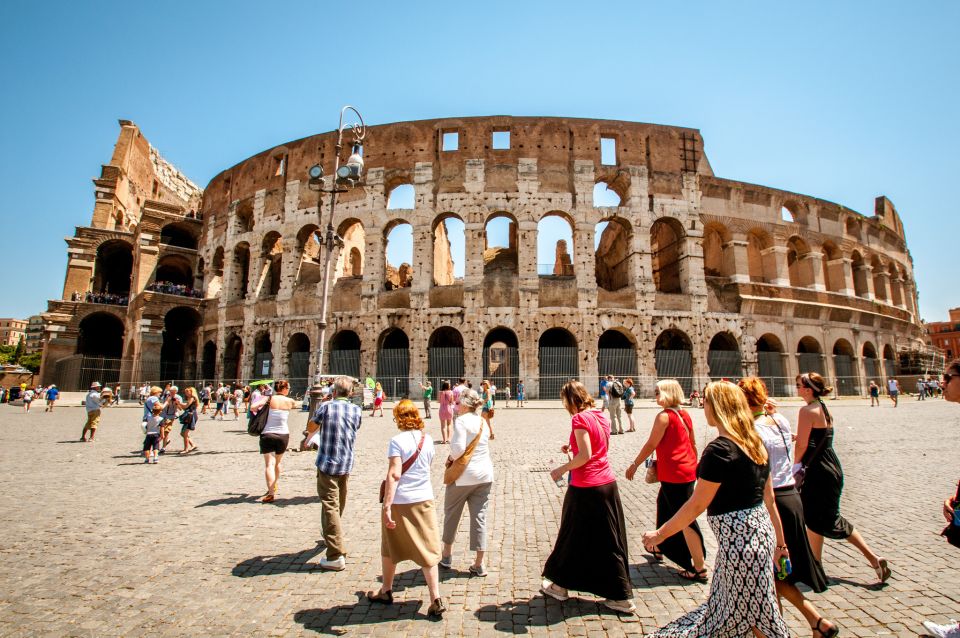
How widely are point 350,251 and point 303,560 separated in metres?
24.9

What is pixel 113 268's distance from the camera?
3209cm

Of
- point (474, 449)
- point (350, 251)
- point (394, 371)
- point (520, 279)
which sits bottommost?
point (474, 449)

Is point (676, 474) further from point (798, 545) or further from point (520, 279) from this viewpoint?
point (520, 279)

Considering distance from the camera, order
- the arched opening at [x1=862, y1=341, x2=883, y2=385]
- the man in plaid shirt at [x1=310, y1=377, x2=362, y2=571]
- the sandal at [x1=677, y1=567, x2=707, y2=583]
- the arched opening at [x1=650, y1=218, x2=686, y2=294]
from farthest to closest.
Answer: the arched opening at [x1=862, y1=341, x2=883, y2=385] → the arched opening at [x1=650, y1=218, x2=686, y2=294] → the man in plaid shirt at [x1=310, y1=377, x2=362, y2=571] → the sandal at [x1=677, y1=567, x2=707, y2=583]

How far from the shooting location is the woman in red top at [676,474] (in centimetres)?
341

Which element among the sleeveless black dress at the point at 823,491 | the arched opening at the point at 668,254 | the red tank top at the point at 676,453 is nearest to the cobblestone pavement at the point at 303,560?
the sleeveless black dress at the point at 823,491

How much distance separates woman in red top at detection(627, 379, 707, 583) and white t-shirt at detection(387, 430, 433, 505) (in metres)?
1.52

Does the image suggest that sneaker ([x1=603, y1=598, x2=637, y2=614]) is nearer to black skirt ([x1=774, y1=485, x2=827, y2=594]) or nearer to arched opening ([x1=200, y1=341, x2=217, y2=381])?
black skirt ([x1=774, y1=485, x2=827, y2=594])

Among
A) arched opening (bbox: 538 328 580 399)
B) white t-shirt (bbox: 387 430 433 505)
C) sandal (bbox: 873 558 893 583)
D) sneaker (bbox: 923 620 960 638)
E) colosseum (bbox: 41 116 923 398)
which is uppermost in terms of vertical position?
colosseum (bbox: 41 116 923 398)

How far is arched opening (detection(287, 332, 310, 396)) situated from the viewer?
20.7 m

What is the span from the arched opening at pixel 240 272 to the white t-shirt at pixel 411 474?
24.3 metres

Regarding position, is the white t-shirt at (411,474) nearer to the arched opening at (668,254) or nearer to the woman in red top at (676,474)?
the woman in red top at (676,474)

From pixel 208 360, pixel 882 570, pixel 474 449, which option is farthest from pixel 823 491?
pixel 208 360

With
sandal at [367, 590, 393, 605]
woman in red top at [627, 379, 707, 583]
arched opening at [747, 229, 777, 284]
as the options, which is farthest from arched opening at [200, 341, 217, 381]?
arched opening at [747, 229, 777, 284]
